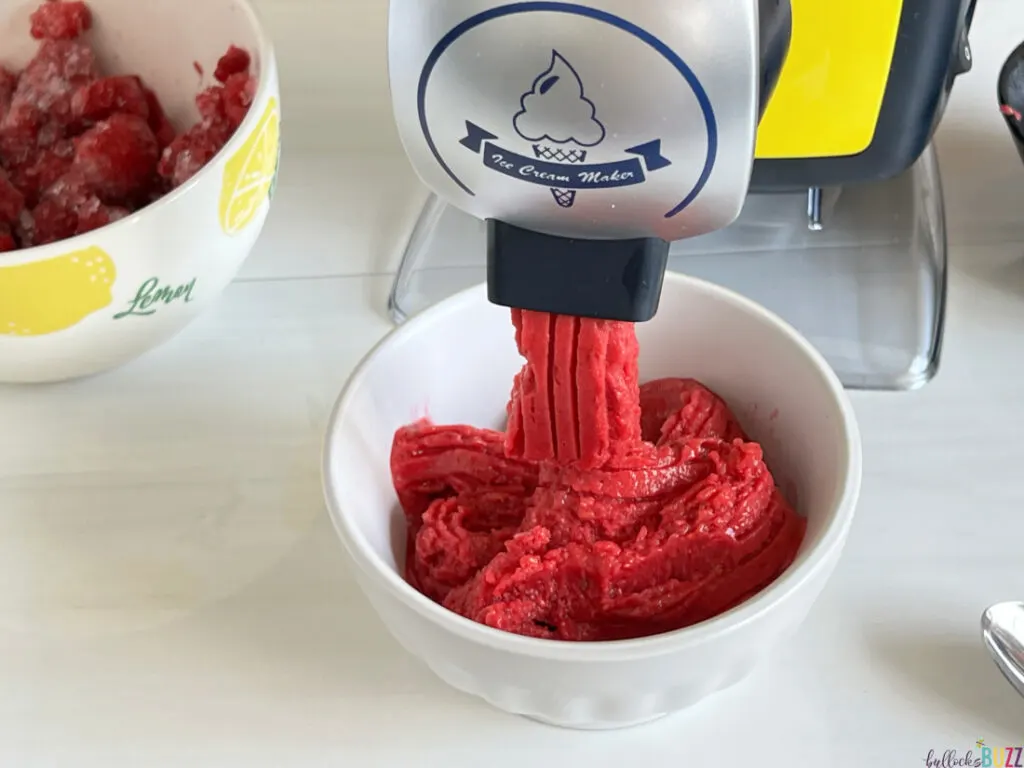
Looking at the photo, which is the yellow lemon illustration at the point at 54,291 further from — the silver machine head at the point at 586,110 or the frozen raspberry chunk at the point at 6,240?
the silver machine head at the point at 586,110

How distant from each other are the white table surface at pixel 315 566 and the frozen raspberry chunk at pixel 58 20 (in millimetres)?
147

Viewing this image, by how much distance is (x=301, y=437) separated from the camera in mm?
530

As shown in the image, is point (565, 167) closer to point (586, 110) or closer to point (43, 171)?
point (586, 110)

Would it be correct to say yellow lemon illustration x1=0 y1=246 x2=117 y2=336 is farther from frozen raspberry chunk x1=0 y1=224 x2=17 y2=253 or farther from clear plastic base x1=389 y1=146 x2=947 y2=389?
clear plastic base x1=389 y1=146 x2=947 y2=389

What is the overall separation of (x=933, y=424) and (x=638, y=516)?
0.18 m

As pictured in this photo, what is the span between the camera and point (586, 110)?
10.1 inches

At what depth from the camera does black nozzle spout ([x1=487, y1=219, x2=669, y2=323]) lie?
0.31 metres

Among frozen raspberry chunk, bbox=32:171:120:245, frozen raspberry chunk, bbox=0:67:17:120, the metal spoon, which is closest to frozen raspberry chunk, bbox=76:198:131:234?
frozen raspberry chunk, bbox=32:171:120:245

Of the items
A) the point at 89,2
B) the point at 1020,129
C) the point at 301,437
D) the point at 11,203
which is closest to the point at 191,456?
the point at 301,437

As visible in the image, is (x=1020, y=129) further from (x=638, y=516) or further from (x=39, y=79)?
(x=39, y=79)

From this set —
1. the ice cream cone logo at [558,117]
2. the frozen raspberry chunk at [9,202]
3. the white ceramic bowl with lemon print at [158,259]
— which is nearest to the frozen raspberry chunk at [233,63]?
the white ceramic bowl with lemon print at [158,259]

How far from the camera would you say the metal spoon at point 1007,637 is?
0.42 metres

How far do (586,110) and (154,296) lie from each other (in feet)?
1.00

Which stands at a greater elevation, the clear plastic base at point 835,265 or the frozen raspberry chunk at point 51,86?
the frozen raspberry chunk at point 51,86
